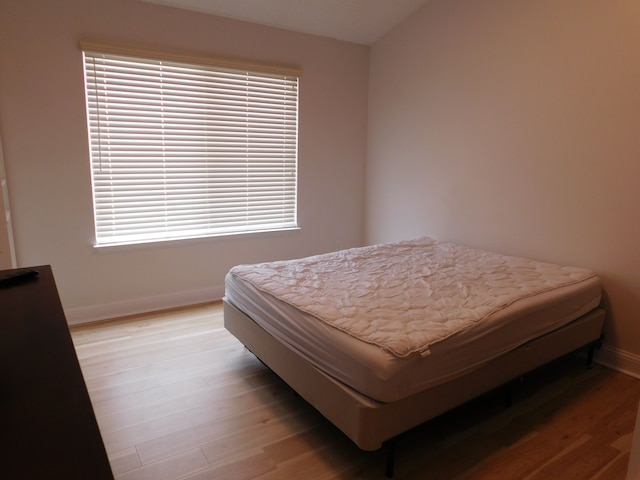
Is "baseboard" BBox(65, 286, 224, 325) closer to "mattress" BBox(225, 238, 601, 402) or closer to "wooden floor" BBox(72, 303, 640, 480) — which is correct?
"wooden floor" BBox(72, 303, 640, 480)

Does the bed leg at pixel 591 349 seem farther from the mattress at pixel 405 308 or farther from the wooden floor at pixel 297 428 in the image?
the mattress at pixel 405 308

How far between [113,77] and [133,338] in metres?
2.00

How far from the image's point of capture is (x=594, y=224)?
2811mm

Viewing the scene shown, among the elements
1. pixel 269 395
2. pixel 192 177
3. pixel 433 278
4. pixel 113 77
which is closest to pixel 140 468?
pixel 269 395

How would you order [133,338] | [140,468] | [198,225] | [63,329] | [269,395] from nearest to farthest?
[63,329]
[140,468]
[269,395]
[133,338]
[198,225]

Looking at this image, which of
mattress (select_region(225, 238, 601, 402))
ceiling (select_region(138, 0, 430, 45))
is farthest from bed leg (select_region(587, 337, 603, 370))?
ceiling (select_region(138, 0, 430, 45))

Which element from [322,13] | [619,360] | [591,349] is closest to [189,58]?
[322,13]

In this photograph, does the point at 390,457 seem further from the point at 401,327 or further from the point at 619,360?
the point at 619,360

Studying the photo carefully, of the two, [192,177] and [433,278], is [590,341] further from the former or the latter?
[192,177]

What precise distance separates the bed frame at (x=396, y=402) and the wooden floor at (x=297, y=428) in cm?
13

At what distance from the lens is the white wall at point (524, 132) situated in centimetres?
266

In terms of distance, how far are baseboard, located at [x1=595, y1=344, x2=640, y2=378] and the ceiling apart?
316 centimetres

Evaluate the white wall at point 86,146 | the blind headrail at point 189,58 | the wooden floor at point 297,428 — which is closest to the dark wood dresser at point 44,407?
the wooden floor at point 297,428

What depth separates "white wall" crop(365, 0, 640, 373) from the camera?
2662mm
